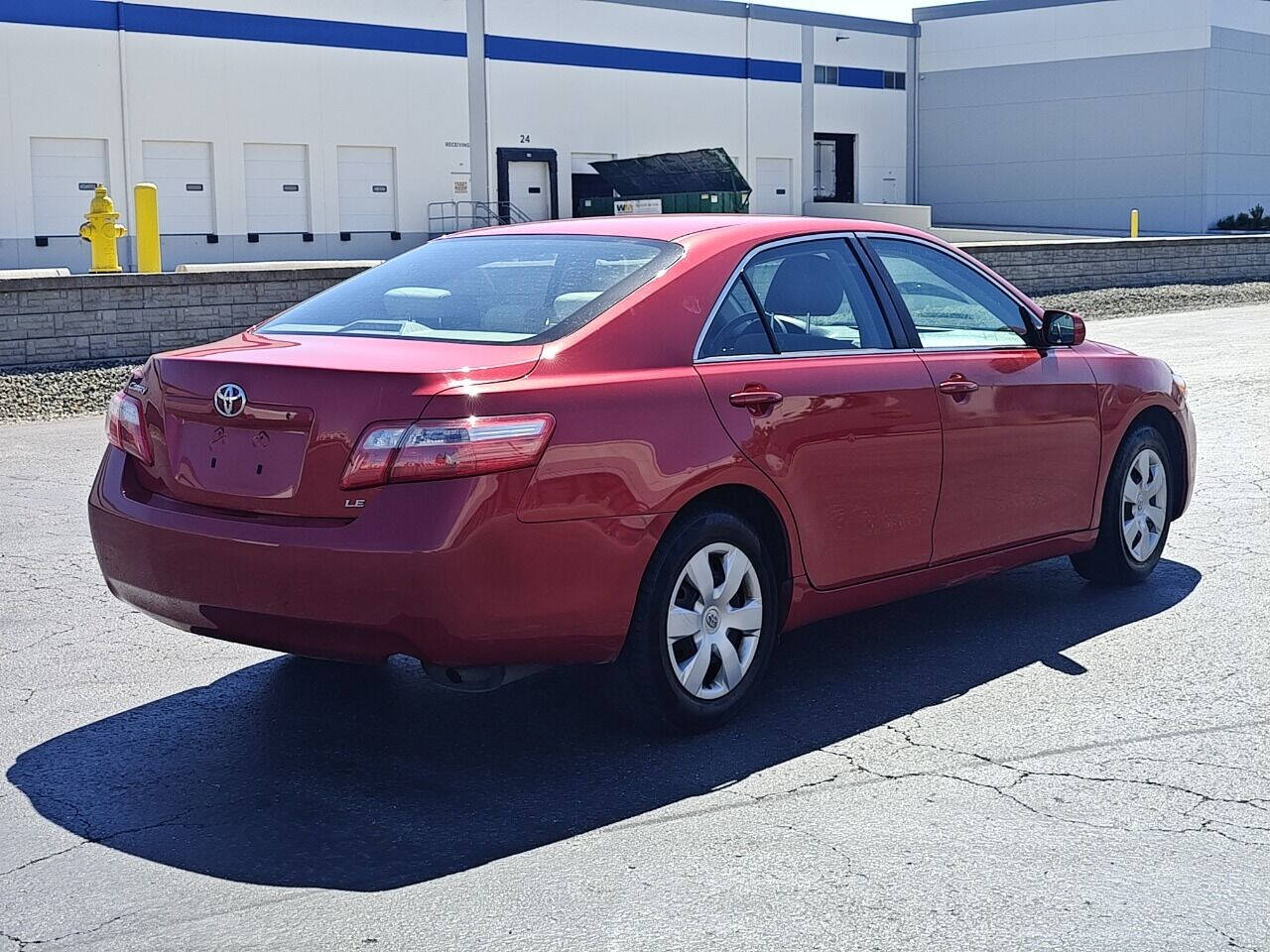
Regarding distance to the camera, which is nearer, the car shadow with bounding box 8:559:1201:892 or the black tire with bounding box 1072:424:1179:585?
the car shadow with bounding box 8:559:1201:892

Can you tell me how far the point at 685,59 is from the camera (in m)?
46.5

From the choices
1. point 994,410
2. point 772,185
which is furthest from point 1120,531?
point 772,185

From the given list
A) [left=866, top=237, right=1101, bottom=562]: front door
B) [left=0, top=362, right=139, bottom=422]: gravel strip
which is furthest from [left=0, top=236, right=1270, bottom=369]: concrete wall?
[left=866, top=237, right=1101, bottom=562]: front door

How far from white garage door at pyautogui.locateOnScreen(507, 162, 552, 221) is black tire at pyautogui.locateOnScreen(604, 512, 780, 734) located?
3831cm

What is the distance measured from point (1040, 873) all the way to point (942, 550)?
2060mm

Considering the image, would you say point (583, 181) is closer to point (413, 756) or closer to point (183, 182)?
point (183, 182)

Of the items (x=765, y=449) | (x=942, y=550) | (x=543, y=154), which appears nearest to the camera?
(x=765, y=449)

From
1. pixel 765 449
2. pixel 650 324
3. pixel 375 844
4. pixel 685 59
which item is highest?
pixel 685 59

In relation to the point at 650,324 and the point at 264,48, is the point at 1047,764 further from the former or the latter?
the point at 264,48

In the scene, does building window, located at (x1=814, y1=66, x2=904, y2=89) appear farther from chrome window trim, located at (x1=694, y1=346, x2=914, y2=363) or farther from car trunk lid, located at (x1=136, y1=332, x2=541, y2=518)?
car trunk lid, located at (x1=136, y1=332, x2=541, y2=518)

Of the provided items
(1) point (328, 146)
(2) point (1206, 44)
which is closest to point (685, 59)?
(1) point (328, 146)

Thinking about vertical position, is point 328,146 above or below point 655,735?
above

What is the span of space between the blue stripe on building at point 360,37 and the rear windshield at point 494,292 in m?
32.1

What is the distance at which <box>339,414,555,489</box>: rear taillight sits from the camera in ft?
14.0
